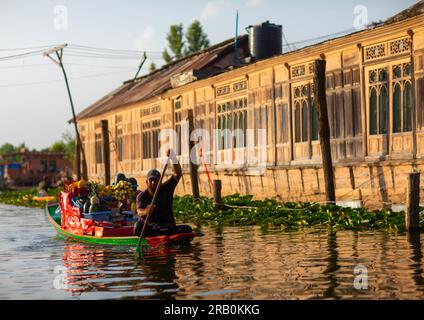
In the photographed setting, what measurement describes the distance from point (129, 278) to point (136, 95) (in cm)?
3169

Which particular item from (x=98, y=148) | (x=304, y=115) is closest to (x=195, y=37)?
(x=98, y=148)

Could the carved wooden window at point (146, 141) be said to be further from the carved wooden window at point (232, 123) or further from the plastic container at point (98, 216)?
the plastic container at point (98, 216)

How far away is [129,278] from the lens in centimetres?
1239

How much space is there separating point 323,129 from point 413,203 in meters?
5.24

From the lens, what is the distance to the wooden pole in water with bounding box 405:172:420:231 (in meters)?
17.0

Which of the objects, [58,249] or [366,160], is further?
[366,160]

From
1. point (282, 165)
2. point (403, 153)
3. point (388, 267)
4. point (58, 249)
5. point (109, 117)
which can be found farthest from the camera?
point (109, 117)

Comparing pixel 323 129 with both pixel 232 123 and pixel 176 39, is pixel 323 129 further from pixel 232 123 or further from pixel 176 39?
pixel 176 39

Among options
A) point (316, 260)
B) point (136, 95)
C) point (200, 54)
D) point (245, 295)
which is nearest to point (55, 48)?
point (136, 95)

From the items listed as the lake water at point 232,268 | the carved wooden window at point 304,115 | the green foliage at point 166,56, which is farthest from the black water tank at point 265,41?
the green foliage at point 166,56

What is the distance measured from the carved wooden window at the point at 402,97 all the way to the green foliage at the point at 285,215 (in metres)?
2.71

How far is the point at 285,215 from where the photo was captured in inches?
888
